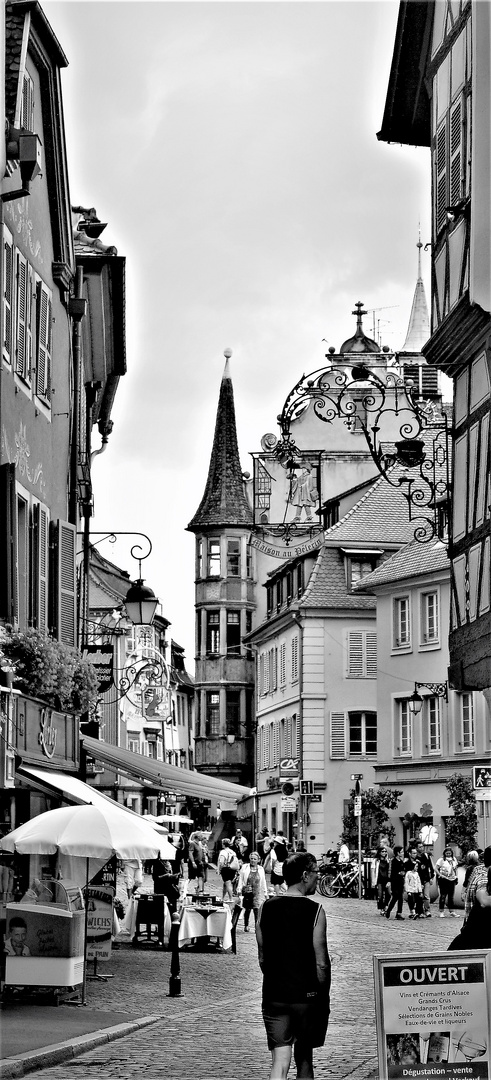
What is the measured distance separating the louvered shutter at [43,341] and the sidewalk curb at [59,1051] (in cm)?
976

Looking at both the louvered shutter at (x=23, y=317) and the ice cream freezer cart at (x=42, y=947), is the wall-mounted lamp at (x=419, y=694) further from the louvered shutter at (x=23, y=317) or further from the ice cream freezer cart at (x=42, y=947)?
the ice cream freezer cart at (x=42, y=947)

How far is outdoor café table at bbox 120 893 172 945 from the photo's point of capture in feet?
88.2

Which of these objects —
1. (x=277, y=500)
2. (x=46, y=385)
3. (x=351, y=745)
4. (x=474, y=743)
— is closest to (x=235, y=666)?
(x=277, y=500)

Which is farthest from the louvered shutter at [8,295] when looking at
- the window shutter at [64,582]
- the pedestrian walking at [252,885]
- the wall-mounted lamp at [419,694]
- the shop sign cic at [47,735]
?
the wall-mounted lamp at [419,694]

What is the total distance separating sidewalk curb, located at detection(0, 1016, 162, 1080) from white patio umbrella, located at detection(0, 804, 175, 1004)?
7.07 feet

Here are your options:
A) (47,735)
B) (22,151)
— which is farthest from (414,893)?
(22,151)

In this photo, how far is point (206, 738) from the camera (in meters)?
89.8

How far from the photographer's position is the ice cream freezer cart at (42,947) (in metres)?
17.0

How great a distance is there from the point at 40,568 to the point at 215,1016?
740cm

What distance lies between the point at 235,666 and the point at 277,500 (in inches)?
586

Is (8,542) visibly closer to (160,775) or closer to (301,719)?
(160,775)

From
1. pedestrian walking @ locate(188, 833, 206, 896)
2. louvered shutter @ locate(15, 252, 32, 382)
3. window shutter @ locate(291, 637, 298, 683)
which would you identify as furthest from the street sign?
window shutter @ locate(291, 637, 298, 683)

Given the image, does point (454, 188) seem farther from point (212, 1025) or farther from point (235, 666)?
point (235, 666)

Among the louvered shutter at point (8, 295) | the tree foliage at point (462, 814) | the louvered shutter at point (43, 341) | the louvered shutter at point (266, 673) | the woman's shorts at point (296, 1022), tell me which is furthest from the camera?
the louvered shutter at point (266, 673)
